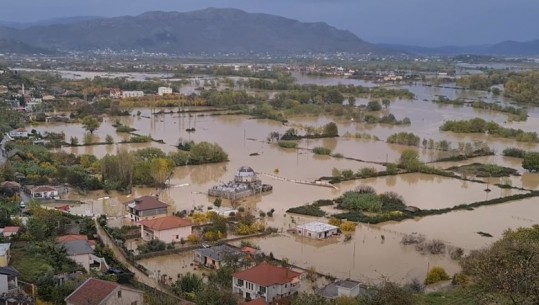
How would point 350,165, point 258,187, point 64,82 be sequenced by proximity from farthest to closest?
point 64,82 → point 350,165 → point 258,187

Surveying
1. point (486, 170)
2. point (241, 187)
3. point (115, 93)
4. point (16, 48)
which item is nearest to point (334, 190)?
Answer: point (241, 187)

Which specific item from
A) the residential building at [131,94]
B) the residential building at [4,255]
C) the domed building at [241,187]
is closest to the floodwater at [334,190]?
the domed building at [241,187]

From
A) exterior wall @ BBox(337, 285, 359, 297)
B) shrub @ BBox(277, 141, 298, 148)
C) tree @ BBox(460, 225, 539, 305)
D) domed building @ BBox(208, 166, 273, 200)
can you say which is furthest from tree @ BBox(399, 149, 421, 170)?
tree @ BBox(460, 225, 539, 305)

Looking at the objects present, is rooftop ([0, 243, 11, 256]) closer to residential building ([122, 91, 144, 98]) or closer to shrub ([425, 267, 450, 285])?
shrub ([425, 267, 450, 285])

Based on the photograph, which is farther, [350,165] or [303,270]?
[350,165]

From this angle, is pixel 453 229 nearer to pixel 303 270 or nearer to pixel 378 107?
pixel 303 270

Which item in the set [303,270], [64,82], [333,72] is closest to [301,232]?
[303,270]

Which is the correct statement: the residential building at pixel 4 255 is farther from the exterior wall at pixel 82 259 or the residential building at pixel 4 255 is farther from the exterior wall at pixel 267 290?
the exterior wall at pixel 267 290
